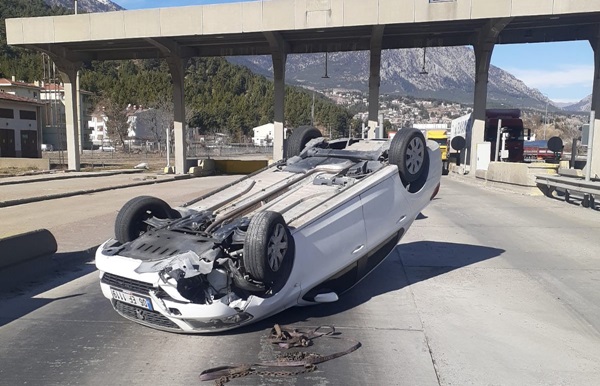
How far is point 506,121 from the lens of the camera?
101 feet

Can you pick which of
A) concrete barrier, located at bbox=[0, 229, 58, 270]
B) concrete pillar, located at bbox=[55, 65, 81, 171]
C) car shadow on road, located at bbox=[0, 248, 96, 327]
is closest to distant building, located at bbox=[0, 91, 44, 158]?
concrete pillar, located at bbox=[55, 65, 81, 171]

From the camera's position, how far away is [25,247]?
6.62m

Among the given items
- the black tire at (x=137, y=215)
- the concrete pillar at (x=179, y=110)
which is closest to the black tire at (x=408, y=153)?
the black tire at (x=137, y=215)

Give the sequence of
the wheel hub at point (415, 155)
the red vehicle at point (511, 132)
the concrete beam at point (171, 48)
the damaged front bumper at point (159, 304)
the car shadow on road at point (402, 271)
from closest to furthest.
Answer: the damaged front bumper at point (159, 304)
the car shadow on road at point (402, 271)
the wheel hub at point (415, 155)
the concrete beam at point (171, 48)
the red vehicle at point (511, 132)

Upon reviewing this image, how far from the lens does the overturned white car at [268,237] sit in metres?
4.33

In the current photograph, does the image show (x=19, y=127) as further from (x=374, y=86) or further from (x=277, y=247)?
(x=277, y=247)

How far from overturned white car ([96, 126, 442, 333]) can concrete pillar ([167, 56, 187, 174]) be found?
83.3 feet

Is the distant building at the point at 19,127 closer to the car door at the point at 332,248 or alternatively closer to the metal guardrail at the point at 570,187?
the metal guardrail at the point at 570,187

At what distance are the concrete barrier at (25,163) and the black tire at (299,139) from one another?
3116cm

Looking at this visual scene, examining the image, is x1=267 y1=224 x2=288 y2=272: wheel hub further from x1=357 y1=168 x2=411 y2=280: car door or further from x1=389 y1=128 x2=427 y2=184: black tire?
x1=389 y1=128 x2=427 y2=184: black tire

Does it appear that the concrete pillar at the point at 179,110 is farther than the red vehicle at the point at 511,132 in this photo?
Yes

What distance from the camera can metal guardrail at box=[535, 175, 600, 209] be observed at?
13.8m

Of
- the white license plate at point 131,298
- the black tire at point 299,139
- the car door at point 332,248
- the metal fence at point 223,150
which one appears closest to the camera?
the white license plate at point 131,298

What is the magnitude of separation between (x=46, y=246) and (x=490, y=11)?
2220cm
